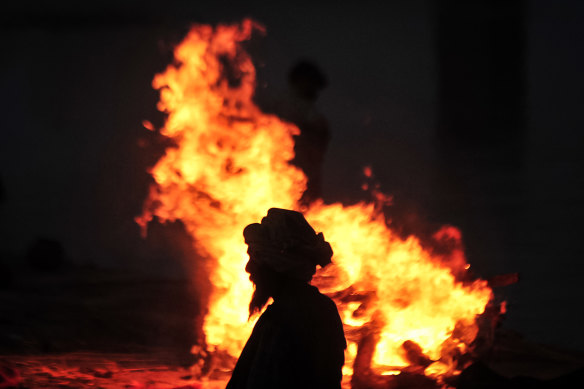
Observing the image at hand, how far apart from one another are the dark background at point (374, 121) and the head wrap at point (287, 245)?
6.99 m

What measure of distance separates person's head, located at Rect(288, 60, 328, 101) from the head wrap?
167 inches

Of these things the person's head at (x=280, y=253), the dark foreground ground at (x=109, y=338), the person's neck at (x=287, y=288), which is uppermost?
the dark foreground ground at (x=109, y=338)

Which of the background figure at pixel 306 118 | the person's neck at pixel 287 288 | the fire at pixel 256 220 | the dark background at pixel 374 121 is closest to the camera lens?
the person's neck at pixel 287 288

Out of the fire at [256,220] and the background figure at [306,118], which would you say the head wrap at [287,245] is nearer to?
the fire at [256,220]

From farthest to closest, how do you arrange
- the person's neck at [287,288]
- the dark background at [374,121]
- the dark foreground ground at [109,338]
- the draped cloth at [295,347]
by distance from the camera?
the dark background at [374,121]
the dark foreground ground at [109,338]
the person's neck at [287,288]
the draped cloth at [295,347]

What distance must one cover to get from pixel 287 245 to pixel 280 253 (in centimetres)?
5

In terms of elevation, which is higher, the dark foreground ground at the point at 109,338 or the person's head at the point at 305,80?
the person's head at the point at 305,80

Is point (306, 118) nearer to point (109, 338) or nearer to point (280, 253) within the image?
point (109, 338)

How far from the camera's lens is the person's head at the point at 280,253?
277cm

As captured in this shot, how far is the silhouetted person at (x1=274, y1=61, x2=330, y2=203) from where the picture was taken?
693cm

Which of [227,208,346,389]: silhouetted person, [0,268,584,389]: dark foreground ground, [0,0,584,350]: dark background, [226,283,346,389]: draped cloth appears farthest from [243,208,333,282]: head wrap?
[0,0,584,350]: dark background

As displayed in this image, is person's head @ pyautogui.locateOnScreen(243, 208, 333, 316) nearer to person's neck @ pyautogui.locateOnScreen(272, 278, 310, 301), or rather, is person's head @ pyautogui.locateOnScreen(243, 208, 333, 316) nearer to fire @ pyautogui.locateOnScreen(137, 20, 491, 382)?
person's neck @ pyautogui.locateOnScreen(272, 278, 310, 301)

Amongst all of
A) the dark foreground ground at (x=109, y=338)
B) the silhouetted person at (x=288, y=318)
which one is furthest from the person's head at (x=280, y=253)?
the dark foreground ground at (x=109, y=338)

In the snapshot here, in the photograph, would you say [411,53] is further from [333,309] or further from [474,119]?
[333,309]
